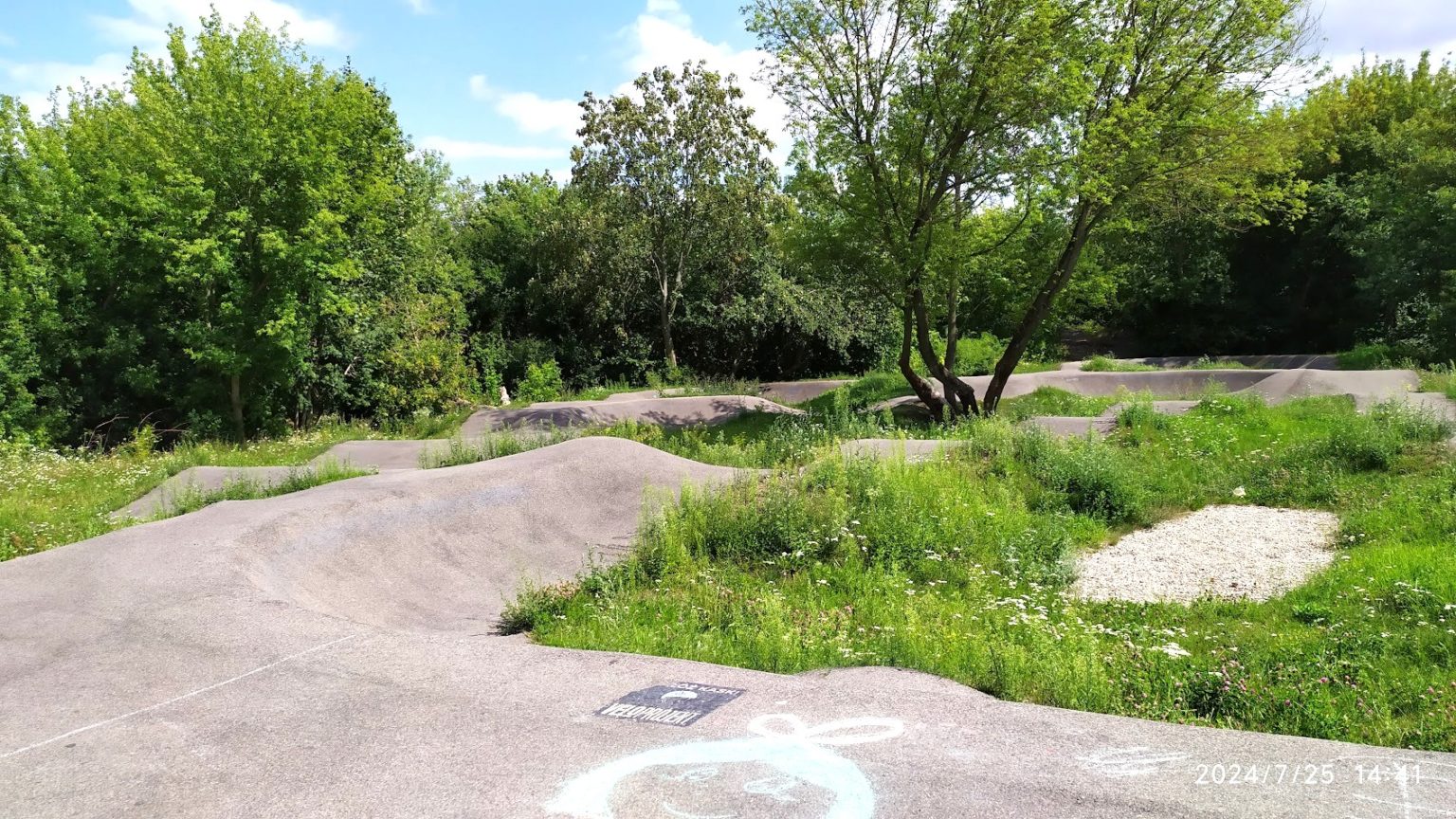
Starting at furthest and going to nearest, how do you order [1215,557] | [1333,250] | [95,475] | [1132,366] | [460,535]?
[1333,250]
[1132,366]
[95,475]
[460,535]
[1215,557]

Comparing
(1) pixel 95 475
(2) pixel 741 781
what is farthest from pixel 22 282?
(2) pixel 741 781

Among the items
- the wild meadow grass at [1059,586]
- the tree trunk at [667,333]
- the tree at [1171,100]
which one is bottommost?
the wild meadow grass at [1059,586]

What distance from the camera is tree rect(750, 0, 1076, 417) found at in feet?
50.2

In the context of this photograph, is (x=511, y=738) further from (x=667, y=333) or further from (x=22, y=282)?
(x=667, y=333)

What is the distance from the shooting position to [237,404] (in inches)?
709

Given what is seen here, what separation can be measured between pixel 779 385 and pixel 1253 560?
60.3ft

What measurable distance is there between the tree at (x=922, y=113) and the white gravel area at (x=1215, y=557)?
808cm

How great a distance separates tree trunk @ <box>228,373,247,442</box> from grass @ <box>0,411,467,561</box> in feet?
3.24

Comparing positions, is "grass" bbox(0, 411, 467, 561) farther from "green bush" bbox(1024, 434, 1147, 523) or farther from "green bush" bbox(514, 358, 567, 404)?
"green bush" bbox(1024, 434, 1147, 523)

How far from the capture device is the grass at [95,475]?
361 inches

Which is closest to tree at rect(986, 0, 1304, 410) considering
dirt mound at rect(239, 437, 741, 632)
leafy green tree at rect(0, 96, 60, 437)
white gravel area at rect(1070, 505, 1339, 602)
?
white gravel area at rect(1070, 505, 1339, 602)

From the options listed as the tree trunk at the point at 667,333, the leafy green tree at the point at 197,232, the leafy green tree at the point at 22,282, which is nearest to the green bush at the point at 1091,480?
the leafy green tree at the point at 197,232

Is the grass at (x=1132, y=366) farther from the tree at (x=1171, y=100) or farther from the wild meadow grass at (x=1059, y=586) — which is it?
the wild meadow grass at (x=1059, y=586)

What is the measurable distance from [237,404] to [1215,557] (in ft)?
59.9
